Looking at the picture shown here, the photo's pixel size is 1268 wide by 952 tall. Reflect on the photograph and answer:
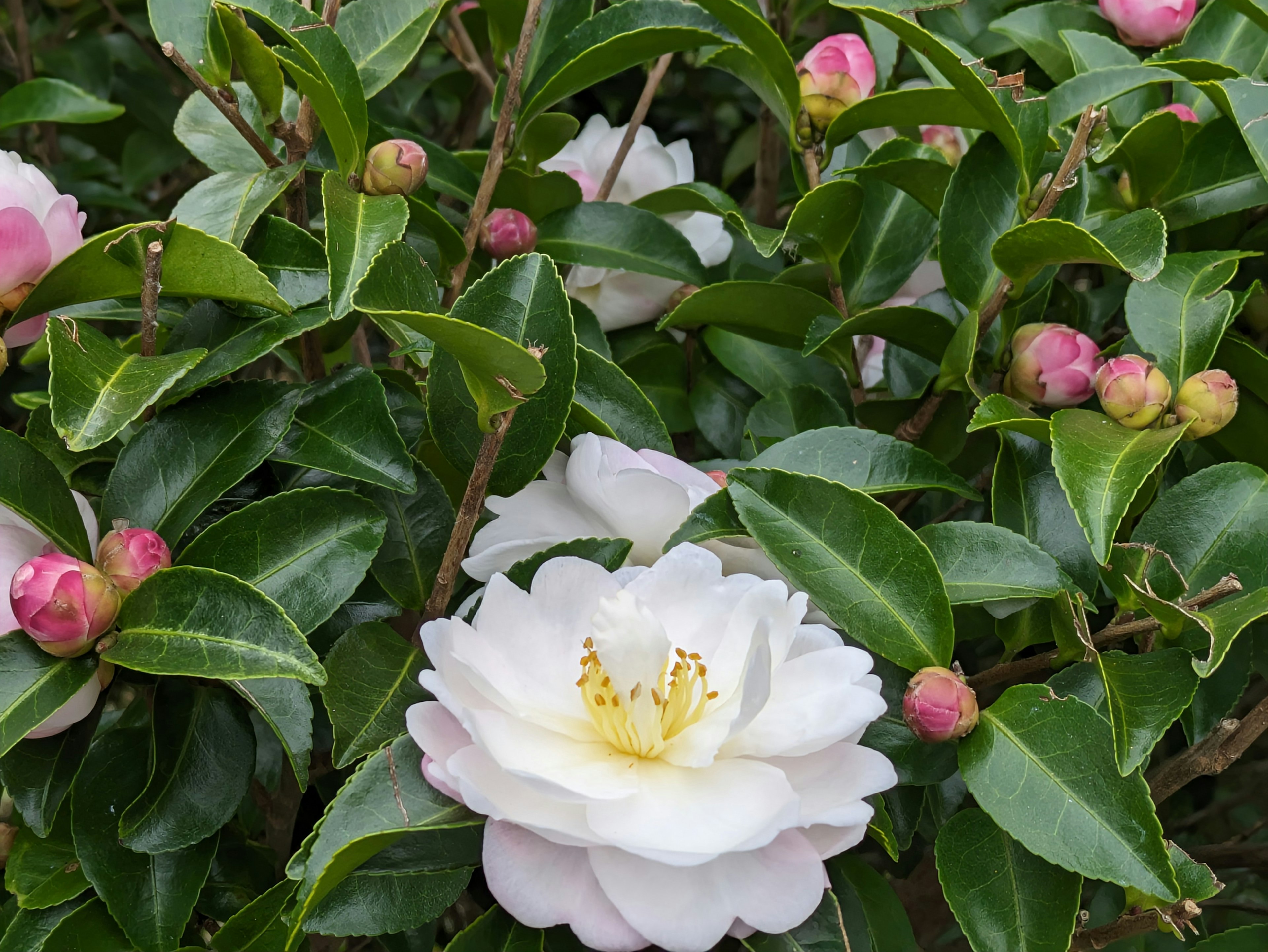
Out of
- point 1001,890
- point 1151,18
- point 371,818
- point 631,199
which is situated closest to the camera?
point 371,818

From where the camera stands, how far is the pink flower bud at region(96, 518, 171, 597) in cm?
67

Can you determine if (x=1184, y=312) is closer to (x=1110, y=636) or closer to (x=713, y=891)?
(x=1110, y=636)

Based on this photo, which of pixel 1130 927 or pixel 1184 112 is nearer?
pixel 1130 927

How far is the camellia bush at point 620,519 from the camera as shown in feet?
2.02

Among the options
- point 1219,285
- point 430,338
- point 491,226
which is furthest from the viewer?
point 491,226

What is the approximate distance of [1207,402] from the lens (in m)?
0.77

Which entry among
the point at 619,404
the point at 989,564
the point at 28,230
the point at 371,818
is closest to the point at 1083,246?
the point at 989,564

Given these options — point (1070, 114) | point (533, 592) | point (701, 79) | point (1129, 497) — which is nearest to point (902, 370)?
point (1070, 114)

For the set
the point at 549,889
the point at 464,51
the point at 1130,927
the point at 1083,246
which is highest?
the point at 1083,246

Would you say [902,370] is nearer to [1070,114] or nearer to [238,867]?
[1070,114]

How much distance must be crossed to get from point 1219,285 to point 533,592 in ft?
1.69

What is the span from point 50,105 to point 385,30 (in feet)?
1.33

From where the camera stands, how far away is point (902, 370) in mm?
992

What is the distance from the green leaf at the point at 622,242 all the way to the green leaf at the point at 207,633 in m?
0.45
